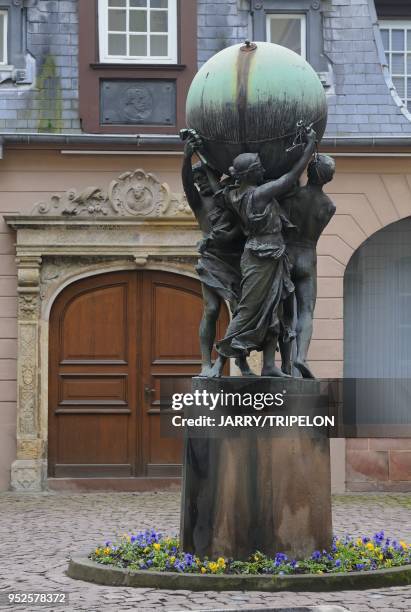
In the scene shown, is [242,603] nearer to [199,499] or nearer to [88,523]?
[199,499]

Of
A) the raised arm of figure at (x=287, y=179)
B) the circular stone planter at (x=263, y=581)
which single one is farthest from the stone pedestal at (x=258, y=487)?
the raised arm of figure at (x=287, y=179)

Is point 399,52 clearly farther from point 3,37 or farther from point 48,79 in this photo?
point 3,37

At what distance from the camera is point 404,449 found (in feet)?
54.9

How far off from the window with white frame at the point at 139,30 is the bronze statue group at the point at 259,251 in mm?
7584

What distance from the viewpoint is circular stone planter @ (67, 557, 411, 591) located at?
8.28 metres

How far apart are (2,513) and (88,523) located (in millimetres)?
1491

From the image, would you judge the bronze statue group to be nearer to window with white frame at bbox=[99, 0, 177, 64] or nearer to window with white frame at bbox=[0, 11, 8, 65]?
window with white frame at bbox=[99, 0, 177, 64]

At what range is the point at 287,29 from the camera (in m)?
17.2

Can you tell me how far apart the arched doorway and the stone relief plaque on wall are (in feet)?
10.3

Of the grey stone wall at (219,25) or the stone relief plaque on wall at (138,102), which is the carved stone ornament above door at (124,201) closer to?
the stone relief plaque on wall at (138,102)

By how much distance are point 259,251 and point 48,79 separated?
8.40m

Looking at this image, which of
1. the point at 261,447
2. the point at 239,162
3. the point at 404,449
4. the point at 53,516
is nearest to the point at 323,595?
the point at 261,447

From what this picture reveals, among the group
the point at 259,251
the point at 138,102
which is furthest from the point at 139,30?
the point at 259,251

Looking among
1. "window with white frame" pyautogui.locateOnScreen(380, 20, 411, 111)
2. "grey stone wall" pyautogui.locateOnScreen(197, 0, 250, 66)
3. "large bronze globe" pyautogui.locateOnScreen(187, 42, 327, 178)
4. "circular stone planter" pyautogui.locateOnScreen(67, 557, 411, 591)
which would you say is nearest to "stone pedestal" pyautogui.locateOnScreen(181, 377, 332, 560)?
"circular stone planter" pyautogui.locateOnScreen(67, 557, 411, 591)
